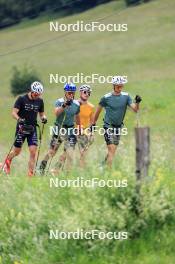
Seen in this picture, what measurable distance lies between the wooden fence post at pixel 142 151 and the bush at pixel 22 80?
45.2 m

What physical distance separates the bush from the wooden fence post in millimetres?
45245

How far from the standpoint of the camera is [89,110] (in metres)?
16.0

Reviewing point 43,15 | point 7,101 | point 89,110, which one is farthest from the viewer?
point 43,15

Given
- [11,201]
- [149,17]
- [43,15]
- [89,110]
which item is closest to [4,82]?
[149,17]

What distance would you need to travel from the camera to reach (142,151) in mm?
9820

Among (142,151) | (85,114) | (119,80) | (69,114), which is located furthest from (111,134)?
(142,151)

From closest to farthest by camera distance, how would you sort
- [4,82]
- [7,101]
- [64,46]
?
[7,101]
[4,82]
[64,46]

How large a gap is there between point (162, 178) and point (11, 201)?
80.6 inches

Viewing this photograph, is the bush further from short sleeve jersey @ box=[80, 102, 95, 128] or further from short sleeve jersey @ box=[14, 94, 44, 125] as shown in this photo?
short sleeve jersey @ box=[14, 94, 44, 125]

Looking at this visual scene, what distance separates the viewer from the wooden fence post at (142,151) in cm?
974

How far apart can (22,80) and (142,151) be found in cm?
4699

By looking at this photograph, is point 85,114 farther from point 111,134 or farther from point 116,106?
point 111,134

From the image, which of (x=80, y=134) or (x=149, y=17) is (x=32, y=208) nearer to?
(x=80, y=134)

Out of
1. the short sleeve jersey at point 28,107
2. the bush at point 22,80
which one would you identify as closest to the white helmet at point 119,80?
the short sleeve jersey at point 28,107
